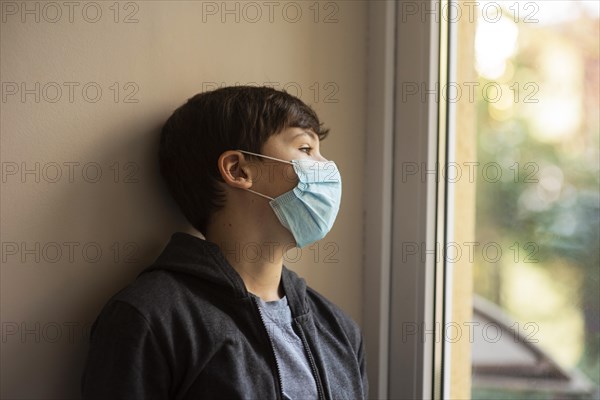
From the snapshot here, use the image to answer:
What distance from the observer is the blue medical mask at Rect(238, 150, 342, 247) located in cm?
149

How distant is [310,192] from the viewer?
1.49m

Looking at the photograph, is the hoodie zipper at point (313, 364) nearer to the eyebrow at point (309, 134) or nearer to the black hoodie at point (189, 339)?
the black hoodie at point (189, 339)

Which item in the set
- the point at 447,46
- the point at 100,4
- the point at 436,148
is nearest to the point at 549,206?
the point at 436,148

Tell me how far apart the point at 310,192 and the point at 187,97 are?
351 mm

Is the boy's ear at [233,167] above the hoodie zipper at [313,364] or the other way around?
above

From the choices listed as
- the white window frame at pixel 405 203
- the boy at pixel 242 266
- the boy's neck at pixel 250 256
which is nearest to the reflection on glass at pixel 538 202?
the white window frame at pixel 405 203

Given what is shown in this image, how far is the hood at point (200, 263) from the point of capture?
143 centimetres

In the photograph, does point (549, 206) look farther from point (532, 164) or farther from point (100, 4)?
point (100, 4)

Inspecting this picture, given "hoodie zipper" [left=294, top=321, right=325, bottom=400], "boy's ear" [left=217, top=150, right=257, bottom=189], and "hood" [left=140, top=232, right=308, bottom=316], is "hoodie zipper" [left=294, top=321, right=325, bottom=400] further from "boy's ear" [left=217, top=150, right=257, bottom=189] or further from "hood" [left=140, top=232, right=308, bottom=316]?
"boy's ear" [left=217, top=150, right=257, bottom=189]

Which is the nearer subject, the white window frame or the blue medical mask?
the blue medical mask

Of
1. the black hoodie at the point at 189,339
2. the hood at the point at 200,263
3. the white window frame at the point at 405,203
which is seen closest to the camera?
the black hoodie at the point at 189,339

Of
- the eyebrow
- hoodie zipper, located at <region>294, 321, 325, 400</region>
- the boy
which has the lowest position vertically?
hoodie zipper, located at <region>294, 321, 325, 400</region>

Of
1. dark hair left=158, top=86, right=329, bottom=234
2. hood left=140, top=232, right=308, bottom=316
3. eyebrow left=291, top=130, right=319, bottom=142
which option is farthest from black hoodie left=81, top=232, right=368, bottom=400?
eyebrow left=291, top=130, right=319, bottom=142

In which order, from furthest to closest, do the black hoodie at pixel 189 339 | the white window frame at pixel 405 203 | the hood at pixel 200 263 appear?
the white window frame at pixel 405 203
the hood at pixel 200 263
the black hoodie at pixel 189 339
